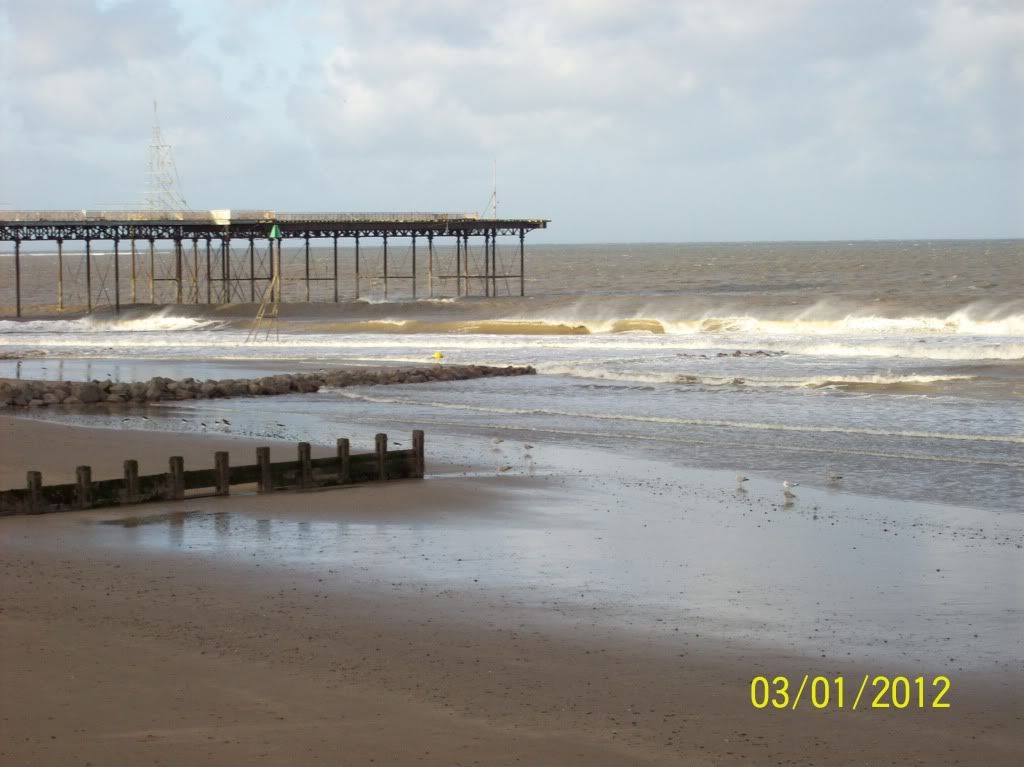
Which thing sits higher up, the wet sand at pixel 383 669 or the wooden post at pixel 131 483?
the wooden post at pixel 131 483

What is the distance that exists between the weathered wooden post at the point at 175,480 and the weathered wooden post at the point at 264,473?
37.7 inches

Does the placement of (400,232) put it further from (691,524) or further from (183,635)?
(183,635)

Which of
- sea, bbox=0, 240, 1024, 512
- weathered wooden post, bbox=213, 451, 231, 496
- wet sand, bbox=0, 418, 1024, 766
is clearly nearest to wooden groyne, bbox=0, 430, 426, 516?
weathered wooden post, bbox=213, 451, 231, 496

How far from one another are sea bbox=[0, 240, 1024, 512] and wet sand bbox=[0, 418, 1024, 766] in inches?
278

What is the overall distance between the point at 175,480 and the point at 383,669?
6741mm

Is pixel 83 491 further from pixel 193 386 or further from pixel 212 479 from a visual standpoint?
pixel 193 386

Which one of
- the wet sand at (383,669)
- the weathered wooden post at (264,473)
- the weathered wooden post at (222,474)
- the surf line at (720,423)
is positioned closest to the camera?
the wet sand at (383,669)

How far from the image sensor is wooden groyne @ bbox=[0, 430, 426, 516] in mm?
13398

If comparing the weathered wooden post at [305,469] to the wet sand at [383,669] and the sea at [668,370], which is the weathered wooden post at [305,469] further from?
the sea at [668,370]

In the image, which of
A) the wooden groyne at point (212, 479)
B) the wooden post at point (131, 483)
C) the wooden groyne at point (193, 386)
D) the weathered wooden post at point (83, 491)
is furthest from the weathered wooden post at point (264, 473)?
the wooden groyne at point (193, 386)

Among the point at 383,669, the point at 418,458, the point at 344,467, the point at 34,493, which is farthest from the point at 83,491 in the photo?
the point at 383,669

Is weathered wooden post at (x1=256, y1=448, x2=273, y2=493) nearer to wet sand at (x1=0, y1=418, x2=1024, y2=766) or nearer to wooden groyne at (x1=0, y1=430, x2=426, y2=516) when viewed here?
wooden groyne at (x1=0, y1=430, x2=426, y2=516)

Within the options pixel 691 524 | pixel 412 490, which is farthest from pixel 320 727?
pixel 412 490

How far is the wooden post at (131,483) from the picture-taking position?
549 inches
